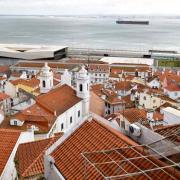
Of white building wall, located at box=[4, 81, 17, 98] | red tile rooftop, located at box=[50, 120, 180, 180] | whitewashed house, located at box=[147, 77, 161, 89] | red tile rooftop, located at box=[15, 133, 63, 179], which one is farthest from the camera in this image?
whitewashed house, located at box=[147, 77, 161, 89]

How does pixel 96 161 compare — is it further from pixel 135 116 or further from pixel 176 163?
pixel 135 116

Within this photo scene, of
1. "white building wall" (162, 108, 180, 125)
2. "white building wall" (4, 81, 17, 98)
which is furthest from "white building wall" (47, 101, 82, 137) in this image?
Answer: "white building wall" (4, 81, 17, 98)

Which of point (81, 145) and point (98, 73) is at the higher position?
point (81, 145)

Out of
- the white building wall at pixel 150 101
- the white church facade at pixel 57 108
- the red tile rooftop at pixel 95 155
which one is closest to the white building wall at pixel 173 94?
the white building wall at pixel 150 101

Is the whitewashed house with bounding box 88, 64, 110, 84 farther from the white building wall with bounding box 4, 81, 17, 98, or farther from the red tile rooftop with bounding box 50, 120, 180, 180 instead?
the red tile rooftop with bounding box 50, 120, 180, 180

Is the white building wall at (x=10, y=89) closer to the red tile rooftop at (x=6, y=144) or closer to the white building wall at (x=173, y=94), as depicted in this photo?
the white building wall at (x=173, y=94)

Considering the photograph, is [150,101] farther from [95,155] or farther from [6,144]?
[95,155]

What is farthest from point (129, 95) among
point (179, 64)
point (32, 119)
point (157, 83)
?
point (179, 64)

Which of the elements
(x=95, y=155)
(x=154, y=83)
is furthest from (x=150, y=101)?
(x=95, y=155)
